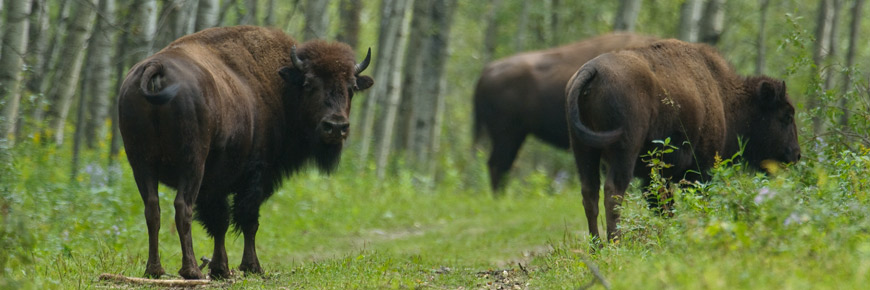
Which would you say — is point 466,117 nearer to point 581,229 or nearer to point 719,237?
point 581,229

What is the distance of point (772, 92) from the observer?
9930 mm

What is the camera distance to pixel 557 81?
1620 cm

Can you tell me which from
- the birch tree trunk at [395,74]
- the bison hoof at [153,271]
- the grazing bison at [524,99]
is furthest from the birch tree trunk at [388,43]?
the bison hoof at [153,271]

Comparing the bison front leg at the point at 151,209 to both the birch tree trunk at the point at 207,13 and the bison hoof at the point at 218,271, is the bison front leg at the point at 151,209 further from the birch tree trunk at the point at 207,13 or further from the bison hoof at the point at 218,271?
the birch tree trunk at the point at 207,13

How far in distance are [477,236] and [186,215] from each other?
6.03 metres

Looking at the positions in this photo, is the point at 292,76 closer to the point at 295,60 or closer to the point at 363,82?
the point at 295,60

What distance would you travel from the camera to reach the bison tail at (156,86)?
681 centimetres

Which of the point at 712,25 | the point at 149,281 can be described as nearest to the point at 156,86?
the point at 149,281

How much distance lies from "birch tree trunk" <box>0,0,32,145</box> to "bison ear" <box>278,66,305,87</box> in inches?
95.3

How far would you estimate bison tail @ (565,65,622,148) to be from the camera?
787cm

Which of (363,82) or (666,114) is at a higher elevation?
(363,82)

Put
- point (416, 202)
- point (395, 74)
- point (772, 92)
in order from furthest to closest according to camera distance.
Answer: point (395, 74)
point (416, 202)
point (772, 92)

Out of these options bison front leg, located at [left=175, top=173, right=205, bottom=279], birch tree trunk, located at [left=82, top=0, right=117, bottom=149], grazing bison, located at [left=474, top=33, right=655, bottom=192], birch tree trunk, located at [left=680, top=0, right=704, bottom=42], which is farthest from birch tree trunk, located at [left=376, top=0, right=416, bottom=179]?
bison front leg, located at [left=175, top=173, right=205, bottom=279]

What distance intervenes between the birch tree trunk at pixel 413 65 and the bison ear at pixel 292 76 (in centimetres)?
1096
